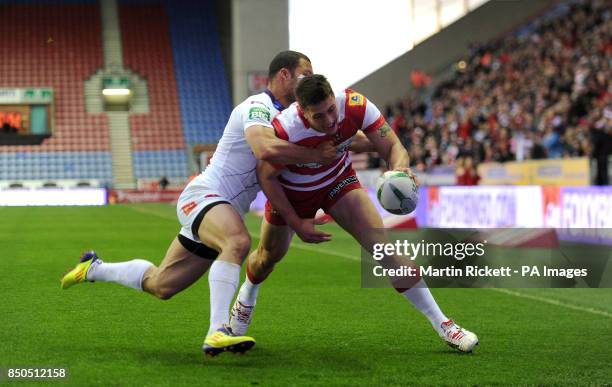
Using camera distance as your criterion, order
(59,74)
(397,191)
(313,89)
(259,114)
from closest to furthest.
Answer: (313,89), (397,191), (259,114), (59,74)

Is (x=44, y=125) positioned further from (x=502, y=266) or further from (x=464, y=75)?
(x=502, y=266)

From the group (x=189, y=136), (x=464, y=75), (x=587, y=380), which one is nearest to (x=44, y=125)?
(x=189, y=136)

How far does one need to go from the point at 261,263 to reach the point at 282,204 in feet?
2.32

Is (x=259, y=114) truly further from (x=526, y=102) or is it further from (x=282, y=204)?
(x=526, y=102)

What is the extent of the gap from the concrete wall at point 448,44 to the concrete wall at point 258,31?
395 centimetres

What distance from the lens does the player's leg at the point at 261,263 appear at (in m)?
6.62

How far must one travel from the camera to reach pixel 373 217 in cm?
645

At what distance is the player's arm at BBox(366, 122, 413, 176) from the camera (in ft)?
20.5

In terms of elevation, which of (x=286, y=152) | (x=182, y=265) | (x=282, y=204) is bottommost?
(x=182, y=265)

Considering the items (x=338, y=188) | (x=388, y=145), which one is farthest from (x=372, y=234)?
(x=388, y=145)

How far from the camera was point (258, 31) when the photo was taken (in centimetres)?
4169

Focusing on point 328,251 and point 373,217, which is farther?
point 328,251

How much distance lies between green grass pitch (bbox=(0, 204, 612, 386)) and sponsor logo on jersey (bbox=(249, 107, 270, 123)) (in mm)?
1507

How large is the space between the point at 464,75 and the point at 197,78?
19.3 m
